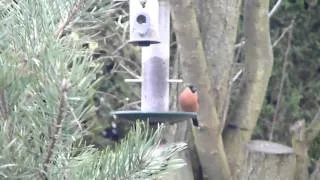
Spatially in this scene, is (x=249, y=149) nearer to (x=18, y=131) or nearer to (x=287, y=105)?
(x=287, y=105)

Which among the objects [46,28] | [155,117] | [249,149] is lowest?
[249,149]

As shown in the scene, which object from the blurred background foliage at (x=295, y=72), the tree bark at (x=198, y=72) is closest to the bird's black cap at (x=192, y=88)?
the tree bark at (x=198, y=72)

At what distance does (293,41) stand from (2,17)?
211 inches

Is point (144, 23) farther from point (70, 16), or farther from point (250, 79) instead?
point (70, 16)

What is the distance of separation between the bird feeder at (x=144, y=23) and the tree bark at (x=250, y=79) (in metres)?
0.74

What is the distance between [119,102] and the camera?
5699mm

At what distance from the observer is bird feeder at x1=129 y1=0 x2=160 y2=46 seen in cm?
300

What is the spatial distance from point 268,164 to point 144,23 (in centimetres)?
102

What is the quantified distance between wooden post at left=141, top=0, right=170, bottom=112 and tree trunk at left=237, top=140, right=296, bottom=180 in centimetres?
59

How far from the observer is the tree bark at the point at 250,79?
12.1 feet

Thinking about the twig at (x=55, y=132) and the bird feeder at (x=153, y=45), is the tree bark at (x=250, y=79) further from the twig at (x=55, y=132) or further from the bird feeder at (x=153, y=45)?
the twig at (x=55, y=132)

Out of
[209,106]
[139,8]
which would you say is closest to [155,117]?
[139,8]

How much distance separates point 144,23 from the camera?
9.93 ft

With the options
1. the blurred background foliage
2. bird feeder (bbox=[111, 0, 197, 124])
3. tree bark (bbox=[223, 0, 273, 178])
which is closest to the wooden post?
bird feeder (bbox=[111, 0, 197, 124])
